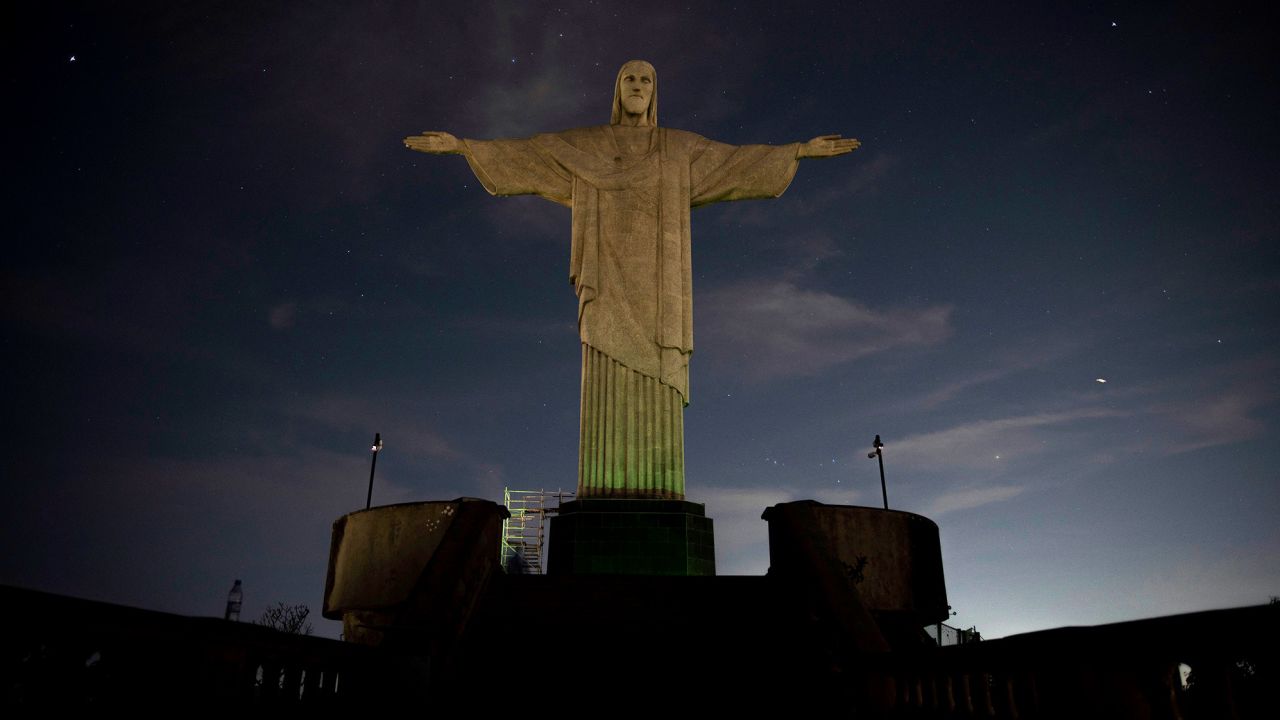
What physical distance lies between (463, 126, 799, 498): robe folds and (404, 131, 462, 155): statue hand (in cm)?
31

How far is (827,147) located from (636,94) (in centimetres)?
311

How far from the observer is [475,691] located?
21.3ft

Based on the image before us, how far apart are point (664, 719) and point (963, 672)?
2.60m

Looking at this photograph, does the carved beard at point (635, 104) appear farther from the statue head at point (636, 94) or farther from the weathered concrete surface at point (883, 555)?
the weathered concrete surface at point (883, 555)

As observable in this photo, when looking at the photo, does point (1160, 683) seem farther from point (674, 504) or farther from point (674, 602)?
point (674, 504)

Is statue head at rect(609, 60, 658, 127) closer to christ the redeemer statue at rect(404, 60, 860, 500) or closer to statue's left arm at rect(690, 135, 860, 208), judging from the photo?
christ the redeemer statue at rect(404, 60, 860, 500)

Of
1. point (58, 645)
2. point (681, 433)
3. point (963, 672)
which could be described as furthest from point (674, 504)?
point (58, 645)

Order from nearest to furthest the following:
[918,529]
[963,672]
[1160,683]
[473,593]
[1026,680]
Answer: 1. [1160,683]
2. [1026,680]
3. [963,672]
4. [473,593]
5. [918,529]

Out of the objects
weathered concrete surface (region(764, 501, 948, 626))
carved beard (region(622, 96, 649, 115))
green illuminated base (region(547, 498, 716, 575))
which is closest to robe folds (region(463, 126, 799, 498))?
green illuminated base (region(547, 498, 716, 575))

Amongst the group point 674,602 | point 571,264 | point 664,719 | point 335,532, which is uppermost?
point 571,264

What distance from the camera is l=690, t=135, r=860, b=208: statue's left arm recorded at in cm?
1289

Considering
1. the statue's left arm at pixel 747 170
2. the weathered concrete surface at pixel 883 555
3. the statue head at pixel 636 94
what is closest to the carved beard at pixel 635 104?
the statue head at pixel 636 94

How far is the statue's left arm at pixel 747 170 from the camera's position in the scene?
12.9 metres

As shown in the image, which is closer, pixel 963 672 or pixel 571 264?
pixel 963 672
